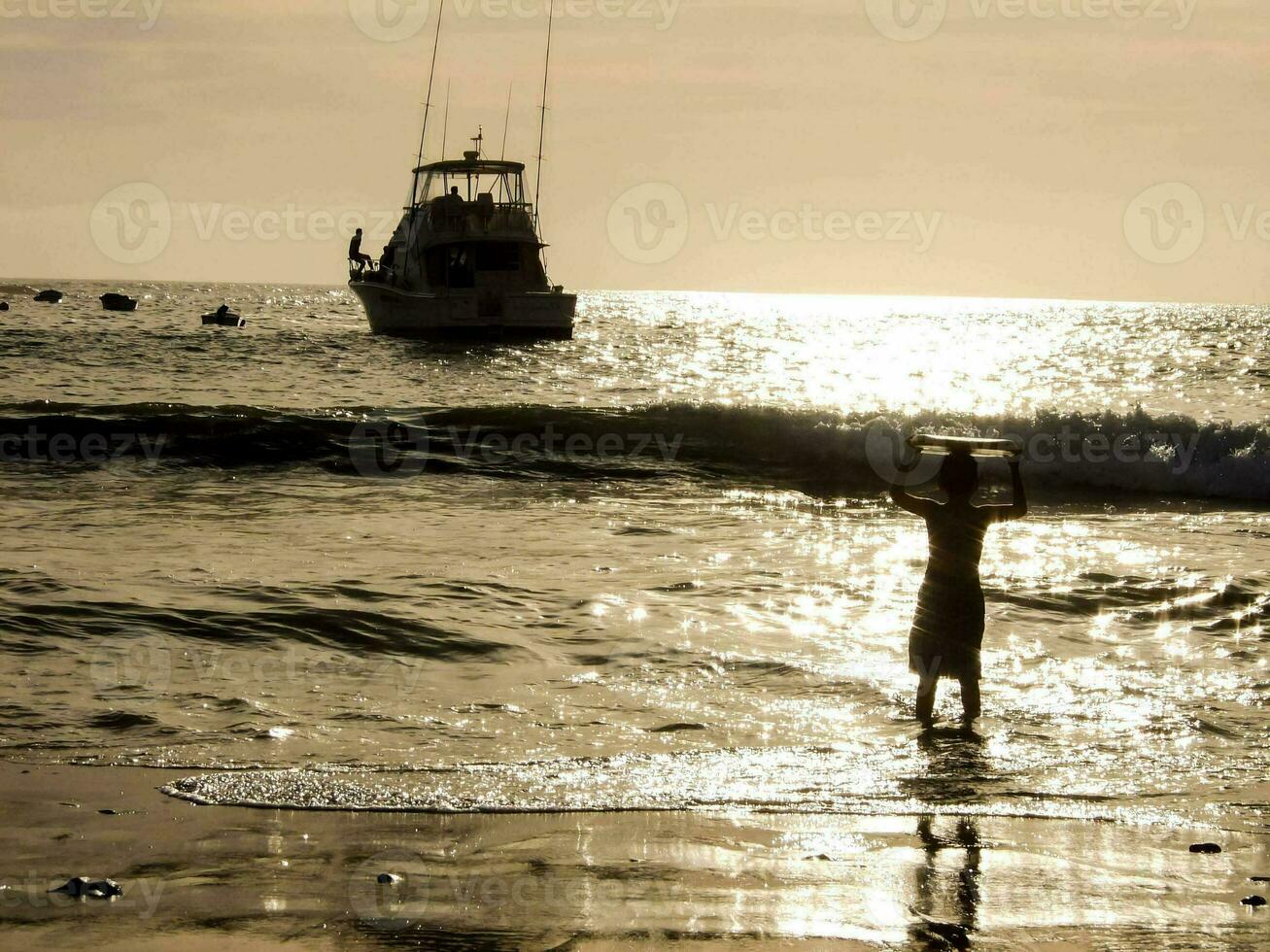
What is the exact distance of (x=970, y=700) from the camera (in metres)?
6.34

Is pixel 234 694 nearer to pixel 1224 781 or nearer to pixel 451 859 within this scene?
pixel 451 859

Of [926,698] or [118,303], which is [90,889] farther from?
[118,303]

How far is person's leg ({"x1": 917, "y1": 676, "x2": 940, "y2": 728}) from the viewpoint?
632 centimetres

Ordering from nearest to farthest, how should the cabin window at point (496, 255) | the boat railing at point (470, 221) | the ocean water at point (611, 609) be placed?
the ocean water at point (611, 609) < the boat railing at point (470, 221) < the cabin window at point (496, 255)

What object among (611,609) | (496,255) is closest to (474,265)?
(496,255)

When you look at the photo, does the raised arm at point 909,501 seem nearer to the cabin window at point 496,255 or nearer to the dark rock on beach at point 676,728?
the dark rock on beach at point 676,728

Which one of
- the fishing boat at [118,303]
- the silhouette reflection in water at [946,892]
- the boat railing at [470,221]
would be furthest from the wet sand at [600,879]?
the fishing boat at [118,303]

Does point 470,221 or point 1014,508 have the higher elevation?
point 470,221

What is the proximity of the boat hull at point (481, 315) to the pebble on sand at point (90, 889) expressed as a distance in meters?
36.5

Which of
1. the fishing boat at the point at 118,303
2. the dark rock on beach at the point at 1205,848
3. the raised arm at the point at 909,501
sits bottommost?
the dark rock on beach at the point at 1205,848

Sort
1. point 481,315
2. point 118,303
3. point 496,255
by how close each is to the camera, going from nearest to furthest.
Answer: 1. point 496,255
2. point 481,315
3. point 118,303

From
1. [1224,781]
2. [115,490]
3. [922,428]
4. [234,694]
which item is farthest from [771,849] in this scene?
[922,428]

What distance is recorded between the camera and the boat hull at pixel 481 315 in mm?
40656

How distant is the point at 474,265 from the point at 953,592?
35.7 m
